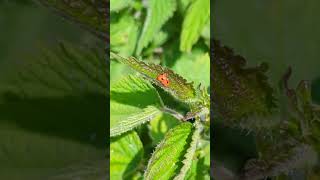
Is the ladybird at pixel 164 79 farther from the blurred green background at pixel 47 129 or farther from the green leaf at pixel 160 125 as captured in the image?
the green leaf at pixel 160 125

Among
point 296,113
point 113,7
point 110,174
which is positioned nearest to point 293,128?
point 296,113

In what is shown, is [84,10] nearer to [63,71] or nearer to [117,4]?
[63,71]

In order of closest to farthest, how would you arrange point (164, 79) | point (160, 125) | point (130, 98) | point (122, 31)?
point (164, 79) → point (130, 98) → point (160, 125) → point (122, 31)

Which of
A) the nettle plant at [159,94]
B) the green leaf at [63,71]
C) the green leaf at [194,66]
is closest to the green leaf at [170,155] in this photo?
the nettle plant at [159,94]

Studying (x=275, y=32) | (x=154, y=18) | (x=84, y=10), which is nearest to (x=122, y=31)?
(x=154, y=18)

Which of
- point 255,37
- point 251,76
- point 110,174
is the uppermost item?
point 255,37

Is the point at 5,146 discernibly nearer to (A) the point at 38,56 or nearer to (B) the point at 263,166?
(A) the point at 38,56

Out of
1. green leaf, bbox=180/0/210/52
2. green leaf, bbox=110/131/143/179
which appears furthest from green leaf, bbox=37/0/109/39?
green leaf, bbox=180/0/210/52

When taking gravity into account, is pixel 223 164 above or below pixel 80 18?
below
